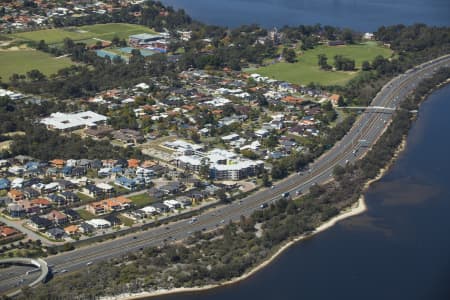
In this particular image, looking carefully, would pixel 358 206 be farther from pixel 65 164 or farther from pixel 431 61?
pixel 431 61

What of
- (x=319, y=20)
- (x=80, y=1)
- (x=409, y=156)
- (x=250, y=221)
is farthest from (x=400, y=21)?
(x=250, y=221)

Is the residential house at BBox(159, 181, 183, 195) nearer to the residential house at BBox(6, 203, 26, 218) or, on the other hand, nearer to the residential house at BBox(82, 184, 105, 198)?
the residential house at BBox(82, 184, 105, 198)

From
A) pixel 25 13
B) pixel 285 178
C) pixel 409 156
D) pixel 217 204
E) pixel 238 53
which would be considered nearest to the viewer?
pixel 217 204

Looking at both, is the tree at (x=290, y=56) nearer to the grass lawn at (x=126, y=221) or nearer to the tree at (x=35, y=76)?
the tree at (x=35, y=76)

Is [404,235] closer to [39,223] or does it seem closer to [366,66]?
[39,223]

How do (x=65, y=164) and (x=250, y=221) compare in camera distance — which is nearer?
(x=250, y=221)

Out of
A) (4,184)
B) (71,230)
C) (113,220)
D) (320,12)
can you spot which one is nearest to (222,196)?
(113,220)
